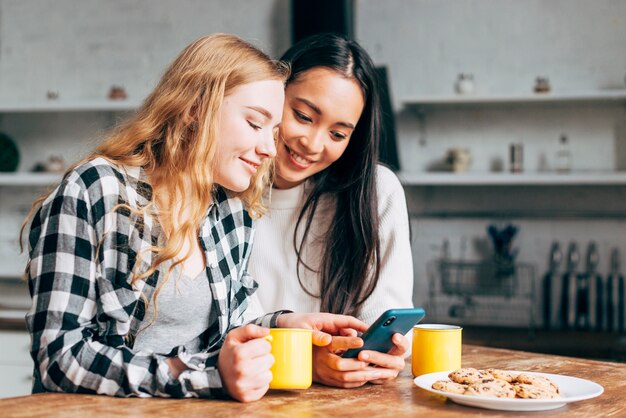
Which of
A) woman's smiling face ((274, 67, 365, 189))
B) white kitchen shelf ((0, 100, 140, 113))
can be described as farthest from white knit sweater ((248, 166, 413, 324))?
white kitchen shelf ((0, 100, 140, 113))

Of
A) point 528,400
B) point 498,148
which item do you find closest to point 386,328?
point 528,400

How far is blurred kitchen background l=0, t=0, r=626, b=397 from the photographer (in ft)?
12.1

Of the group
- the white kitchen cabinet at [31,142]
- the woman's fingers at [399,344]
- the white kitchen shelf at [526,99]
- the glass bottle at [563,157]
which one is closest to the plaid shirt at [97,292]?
the woman's fingers at [399,344]

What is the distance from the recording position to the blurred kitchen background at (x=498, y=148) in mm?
3688

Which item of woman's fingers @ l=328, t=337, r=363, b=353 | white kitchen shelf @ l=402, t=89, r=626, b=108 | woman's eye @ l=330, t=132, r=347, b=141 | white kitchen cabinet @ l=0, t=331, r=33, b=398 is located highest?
white kitchen shelf @ l=402, t=89, r=626, b=108

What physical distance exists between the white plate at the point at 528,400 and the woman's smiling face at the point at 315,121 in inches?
26.4

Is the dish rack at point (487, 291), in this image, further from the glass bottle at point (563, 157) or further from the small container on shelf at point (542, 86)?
the small container on shelf at point (542, 86)

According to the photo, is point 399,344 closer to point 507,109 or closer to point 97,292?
point 97,292

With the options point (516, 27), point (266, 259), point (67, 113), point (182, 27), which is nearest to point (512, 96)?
point (516, 27)

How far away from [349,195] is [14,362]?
8.10 ft

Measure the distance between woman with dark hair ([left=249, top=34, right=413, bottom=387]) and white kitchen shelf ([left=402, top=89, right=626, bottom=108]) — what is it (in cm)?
189

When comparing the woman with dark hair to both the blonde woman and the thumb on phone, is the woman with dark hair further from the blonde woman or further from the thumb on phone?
the thumb on phone

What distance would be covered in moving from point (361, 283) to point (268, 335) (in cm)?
57

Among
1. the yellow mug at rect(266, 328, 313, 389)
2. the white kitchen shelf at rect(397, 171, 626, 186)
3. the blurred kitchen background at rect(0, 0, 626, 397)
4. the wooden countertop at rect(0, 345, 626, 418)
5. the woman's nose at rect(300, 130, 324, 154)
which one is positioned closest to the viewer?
the wooden countertop at rect(0, 345, 626, 418)
